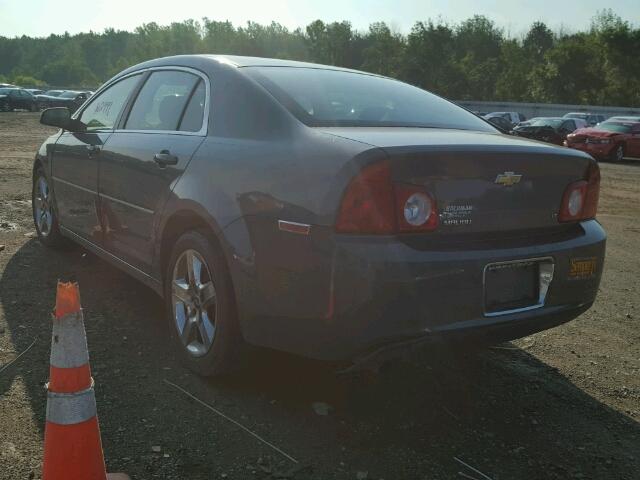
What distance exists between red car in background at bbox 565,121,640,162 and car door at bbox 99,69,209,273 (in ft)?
64.2

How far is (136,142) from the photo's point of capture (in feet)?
12.8

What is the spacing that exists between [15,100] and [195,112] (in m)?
42.0

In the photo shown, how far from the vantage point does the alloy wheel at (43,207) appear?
5.59m

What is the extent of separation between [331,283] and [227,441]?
832 mm

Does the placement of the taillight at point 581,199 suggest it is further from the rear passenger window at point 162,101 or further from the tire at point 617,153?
the tire at point 617,153

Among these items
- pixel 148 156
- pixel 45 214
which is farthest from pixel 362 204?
pixel 45 214

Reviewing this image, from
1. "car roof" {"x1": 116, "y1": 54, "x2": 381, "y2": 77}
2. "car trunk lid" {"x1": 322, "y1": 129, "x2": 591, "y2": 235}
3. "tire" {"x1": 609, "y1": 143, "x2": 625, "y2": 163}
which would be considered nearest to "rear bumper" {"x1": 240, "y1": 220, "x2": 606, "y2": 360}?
"car trunk lid" {"x1": 322, "y1": 129, "x2": 591, "y2": 235}

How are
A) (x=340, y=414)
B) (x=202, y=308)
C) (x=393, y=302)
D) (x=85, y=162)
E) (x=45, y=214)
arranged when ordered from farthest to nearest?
(x=45, y=214), (x=85, y=162), (x=202, y=308), (x=340, y=414), (x=393, y=302)

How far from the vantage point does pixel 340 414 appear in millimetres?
3041

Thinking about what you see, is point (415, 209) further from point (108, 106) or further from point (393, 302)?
point (108, 106)

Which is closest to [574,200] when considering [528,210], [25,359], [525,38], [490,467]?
[528,210]

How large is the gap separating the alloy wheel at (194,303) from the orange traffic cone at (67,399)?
3.37 feet

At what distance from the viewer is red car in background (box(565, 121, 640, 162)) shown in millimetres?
21281

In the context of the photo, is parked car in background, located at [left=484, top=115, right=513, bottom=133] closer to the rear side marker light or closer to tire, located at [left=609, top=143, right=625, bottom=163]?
the rear side marker light
